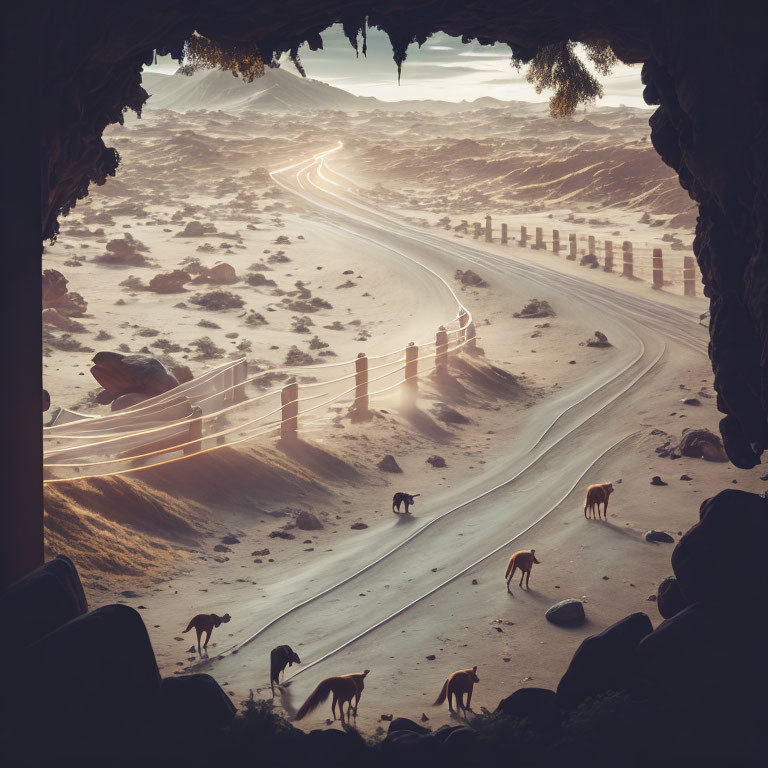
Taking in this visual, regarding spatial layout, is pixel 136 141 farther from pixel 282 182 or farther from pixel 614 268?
pixel 614 268

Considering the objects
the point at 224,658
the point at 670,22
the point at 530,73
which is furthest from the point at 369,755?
the point at 530,73

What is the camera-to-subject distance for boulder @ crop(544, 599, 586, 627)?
32.3ft

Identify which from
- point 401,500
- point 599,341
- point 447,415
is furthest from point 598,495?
point 599,341

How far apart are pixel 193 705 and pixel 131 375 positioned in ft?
40.8

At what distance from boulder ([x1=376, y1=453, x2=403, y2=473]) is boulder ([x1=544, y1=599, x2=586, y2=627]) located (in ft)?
25.0

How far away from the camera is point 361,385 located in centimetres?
1919

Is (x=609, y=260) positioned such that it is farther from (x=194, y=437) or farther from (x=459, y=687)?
(x=459, y=687)

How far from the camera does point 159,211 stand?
60812 millimetres

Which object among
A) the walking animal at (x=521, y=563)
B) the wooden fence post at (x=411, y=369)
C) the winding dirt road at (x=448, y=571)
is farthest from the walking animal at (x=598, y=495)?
the wooden fence post at (x=411, y=369)

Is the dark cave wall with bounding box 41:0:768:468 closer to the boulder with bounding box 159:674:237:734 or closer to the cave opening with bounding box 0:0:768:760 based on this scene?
the cave opening with bounding box 0:0:768:760

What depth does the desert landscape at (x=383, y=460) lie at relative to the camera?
32.9ft

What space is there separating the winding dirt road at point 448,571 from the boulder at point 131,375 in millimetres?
6883

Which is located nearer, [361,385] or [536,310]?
[361,385]

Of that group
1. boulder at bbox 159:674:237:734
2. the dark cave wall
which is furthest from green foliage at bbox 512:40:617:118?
boulder at bbox 159:674:237:734
